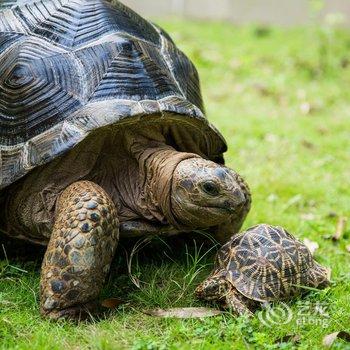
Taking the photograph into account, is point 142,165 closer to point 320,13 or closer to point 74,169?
point 74,169

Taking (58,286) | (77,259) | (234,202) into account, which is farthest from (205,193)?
(58,286)

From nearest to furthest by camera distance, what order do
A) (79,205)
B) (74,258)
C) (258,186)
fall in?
(74,258), (79,205), (258,186)

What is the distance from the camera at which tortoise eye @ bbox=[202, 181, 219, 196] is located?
3.59 meters

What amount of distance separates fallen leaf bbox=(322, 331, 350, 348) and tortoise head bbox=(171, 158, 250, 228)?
31.6 inches

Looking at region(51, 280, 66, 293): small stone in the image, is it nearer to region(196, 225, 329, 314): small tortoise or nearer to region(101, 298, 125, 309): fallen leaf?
region(101, 298, 125, 309): fallen leaf

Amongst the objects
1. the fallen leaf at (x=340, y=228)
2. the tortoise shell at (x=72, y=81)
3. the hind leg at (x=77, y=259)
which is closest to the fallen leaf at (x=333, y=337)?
the hind leg at (x=77, y=259)

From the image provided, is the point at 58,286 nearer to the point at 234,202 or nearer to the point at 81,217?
the point at 81,217

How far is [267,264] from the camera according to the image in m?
3.61

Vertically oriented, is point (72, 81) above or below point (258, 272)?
above

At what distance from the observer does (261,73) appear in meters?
10.3

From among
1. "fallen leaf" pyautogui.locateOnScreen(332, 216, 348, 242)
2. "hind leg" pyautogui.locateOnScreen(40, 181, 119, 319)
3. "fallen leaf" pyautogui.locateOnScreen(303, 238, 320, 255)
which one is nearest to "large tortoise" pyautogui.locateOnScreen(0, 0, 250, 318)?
"hind leg" pyautogui.locateOnScreen(40, 181, 119, 319)

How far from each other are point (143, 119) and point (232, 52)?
7.56 metres

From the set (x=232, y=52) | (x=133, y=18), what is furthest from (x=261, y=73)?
(x=133, y=18)

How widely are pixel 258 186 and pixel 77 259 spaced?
9.67 feet
